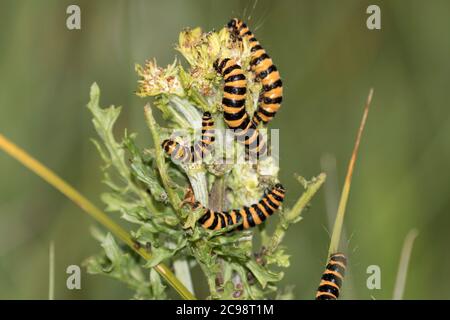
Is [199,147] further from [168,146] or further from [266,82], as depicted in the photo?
[266,82]

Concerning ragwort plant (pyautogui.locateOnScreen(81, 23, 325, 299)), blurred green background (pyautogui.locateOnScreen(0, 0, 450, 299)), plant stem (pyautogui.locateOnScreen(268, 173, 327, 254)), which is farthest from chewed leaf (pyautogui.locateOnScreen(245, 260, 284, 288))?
blurred green background (pyautogui.locateOnScreen(0, 0, 450, 299))

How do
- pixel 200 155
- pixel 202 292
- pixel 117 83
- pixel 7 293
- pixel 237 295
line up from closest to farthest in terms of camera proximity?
pixel 200 155 < pixel 237 295 < pixel 7 293 < pixel 202 292 < pixel 117 83

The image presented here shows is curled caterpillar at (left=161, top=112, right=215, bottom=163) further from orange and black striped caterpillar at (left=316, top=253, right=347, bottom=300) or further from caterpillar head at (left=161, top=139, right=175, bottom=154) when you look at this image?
orange and black striped caterpillar at (left=316, top=253, right=347, bottom=300)

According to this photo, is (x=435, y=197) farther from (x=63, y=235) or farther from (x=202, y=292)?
(x=63, y=235)

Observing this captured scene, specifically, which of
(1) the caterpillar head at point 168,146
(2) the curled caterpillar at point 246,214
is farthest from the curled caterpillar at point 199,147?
(2) the curled caterpillar at point 246,214
